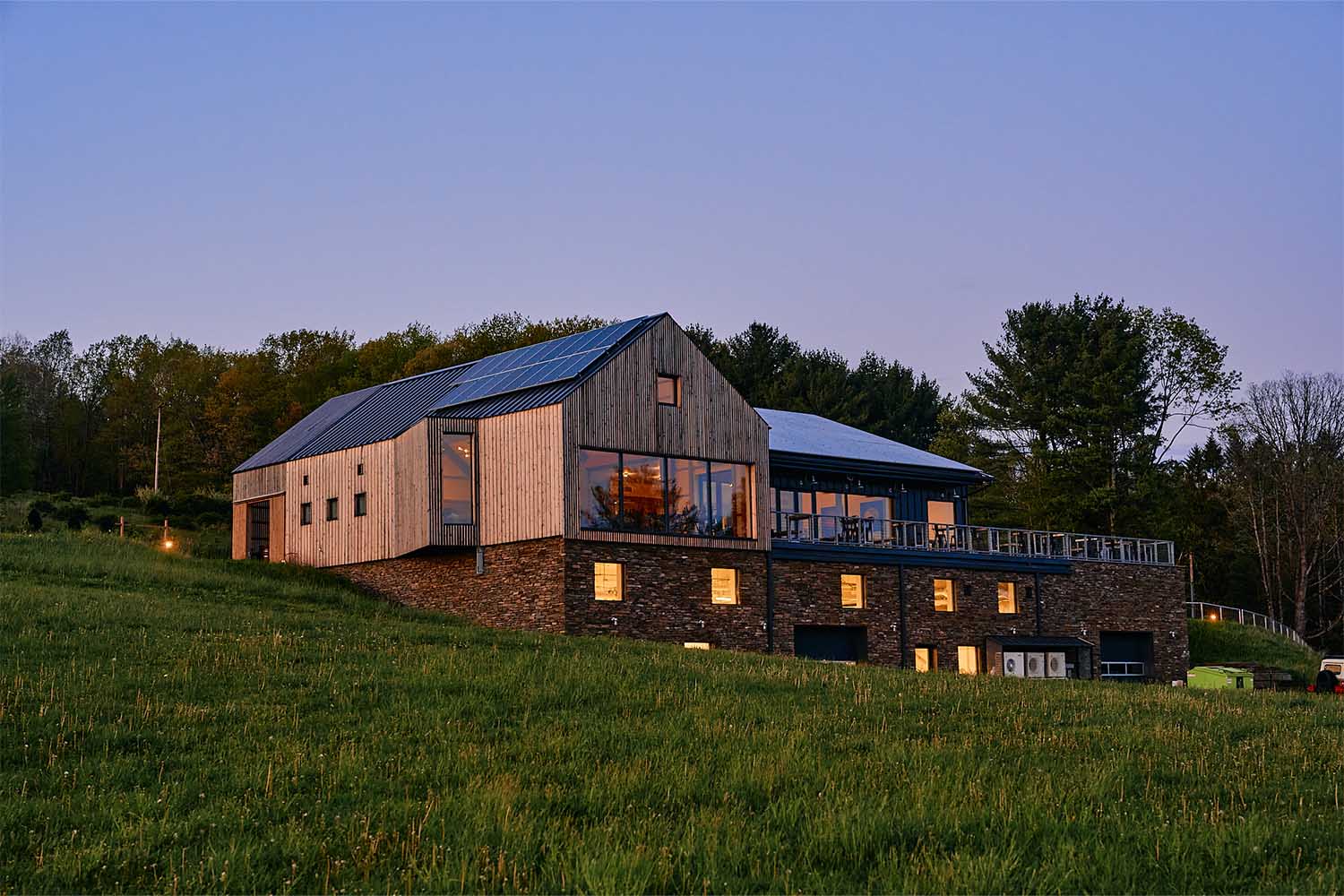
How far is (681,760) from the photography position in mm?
13797

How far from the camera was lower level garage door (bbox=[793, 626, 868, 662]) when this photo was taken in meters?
37.8

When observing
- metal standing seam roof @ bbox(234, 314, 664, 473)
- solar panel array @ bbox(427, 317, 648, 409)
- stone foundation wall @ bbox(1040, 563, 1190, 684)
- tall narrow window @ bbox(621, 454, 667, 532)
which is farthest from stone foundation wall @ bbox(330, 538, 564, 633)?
stone foundation wall @ bbox(1040, 563, 1190, 684)

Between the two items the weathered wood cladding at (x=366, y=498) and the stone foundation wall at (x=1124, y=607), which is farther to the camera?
the stone foundation wall at (x=1124, y=607)

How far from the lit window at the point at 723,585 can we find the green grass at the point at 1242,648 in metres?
23.5

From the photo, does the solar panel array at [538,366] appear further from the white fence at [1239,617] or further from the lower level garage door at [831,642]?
the white fence at [1239,617]

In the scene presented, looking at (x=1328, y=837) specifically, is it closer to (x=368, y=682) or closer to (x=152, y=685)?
(x=368, y=682)

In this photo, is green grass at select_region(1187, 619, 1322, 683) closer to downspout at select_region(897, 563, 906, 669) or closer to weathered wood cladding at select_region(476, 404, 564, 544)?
downspout at select_region(897, 563, 906, 669)

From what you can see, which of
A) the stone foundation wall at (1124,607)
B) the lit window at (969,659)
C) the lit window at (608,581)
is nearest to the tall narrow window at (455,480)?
the lit window at (608,581)

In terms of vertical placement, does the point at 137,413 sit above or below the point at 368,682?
above

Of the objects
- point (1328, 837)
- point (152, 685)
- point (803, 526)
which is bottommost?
point (1328, 837)

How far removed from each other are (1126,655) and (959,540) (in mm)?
8340

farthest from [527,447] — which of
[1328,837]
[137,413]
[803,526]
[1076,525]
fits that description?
[137,413]

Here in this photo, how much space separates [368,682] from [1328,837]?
446 inches

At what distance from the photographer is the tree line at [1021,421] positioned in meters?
61.1
